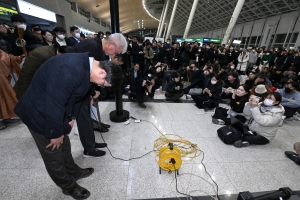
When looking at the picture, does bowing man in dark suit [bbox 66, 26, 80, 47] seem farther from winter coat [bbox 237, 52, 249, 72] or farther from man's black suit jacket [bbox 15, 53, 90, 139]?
winter coat [bbox 237, 52, 249, 72]

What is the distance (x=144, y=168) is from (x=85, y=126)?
0.89 meters

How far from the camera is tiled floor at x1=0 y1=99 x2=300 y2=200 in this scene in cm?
149

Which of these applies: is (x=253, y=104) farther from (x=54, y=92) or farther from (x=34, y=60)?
(x=34, y=60)

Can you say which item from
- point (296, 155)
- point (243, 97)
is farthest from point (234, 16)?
point (296, 155)

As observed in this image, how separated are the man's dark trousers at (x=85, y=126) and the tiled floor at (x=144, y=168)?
23cm

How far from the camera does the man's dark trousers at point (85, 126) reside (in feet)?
5.47

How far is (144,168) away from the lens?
1.77 metres

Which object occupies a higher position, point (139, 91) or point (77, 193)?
point (139, 91)

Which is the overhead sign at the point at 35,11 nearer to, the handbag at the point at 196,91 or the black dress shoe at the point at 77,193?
the handbag at the point at 196,91

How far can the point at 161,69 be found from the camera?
480 cm

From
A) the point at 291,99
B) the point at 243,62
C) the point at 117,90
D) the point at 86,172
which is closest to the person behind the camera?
the point at 86,172

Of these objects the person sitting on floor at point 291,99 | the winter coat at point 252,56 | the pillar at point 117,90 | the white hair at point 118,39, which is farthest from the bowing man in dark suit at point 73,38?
the winter coat at point 252,56

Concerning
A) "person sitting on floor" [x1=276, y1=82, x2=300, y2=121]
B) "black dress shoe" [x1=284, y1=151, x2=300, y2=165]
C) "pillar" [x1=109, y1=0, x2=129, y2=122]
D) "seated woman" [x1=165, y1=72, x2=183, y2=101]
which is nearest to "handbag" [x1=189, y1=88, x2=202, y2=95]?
"seated woman" [x1=165, y1=72, x2=183, y2=101]

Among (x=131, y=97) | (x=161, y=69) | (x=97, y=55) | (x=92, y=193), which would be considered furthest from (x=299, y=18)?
(x=92, y=193)
